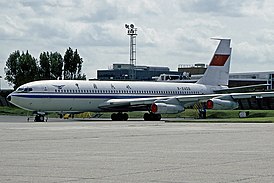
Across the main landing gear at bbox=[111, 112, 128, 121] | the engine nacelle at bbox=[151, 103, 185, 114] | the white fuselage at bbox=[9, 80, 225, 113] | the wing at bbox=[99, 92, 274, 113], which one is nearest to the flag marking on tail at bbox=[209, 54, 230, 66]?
the white fuselage at bbox=[9, 80, 225, 113]

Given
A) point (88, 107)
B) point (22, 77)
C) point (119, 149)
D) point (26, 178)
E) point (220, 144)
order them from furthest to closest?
point (22, 77) < point (88, 107) < point (220, 144) < point (119, 149) < point (26, 178)

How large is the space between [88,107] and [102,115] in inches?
534

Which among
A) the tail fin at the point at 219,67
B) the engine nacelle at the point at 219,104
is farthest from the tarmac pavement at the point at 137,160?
the tail fin at the point at 219,67

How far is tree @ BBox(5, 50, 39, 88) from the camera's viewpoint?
122750mm

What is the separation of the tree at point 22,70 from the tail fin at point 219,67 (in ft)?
186

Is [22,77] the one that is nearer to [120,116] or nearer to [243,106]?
[243,106]

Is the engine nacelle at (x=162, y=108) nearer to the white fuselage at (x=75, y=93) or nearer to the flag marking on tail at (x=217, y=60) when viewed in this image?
the white fuselage at (x=75, y=93)

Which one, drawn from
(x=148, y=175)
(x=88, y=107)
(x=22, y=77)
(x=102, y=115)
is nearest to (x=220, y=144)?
(x=148, y=175)

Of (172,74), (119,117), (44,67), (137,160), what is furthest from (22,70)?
(137,160)

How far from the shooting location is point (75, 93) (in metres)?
56.0

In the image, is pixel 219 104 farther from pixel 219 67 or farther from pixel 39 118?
pixel 39 118

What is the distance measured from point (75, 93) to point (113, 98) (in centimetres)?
425

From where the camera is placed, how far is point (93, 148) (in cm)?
2114

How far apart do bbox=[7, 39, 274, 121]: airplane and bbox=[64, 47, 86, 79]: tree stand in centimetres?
6479
